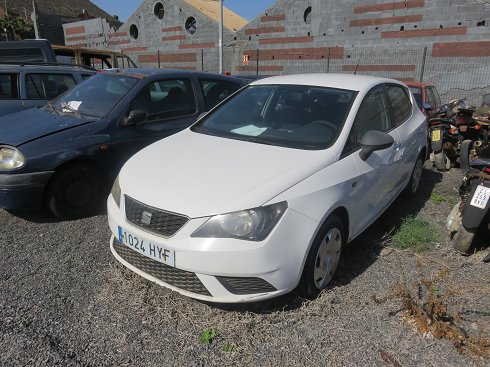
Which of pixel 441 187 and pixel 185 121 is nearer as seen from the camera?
pixel 185 121

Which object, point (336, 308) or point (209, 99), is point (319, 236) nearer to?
point (336, 308)

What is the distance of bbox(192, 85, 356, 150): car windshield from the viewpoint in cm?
325

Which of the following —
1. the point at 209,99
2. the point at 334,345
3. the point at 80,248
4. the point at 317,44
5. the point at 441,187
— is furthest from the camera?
the point at 317,44

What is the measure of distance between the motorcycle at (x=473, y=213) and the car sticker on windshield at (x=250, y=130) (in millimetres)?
1920

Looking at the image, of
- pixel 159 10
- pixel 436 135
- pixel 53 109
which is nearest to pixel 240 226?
pixel 53 109

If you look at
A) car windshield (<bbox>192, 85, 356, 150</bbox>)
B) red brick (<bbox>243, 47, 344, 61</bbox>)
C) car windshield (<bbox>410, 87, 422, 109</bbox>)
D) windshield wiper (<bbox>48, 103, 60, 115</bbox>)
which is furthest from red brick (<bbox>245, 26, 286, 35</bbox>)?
car windshield (<bbox>192, 85, 356, 150</bbox>)

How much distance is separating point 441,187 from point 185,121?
3.74 meters

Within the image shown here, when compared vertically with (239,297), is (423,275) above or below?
below

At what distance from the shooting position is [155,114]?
4789mm

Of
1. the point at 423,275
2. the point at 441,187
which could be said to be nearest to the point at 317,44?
the point at 441,187

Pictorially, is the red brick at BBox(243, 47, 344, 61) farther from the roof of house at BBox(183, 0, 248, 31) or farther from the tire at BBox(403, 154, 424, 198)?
the tire at BBox(403, 154, 424, 198)

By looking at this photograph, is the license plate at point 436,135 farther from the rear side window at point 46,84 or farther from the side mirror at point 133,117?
the rear side window at point 46,84

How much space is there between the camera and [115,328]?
2578 millimetres

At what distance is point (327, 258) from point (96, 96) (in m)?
3.39
